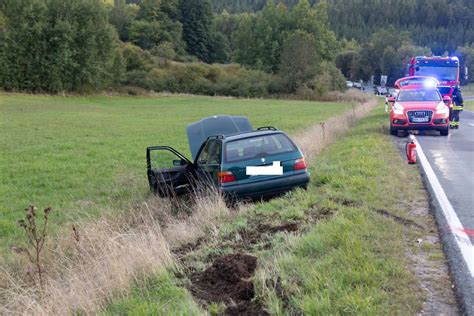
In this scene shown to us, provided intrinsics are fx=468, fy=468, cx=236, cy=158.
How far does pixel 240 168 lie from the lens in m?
7.55

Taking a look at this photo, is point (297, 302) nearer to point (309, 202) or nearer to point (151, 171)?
point (309, 202)

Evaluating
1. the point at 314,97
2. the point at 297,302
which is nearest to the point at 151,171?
the point at 297,302

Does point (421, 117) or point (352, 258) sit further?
point (421, 117)

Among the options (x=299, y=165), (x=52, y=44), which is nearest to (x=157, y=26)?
(x=52, y=44)

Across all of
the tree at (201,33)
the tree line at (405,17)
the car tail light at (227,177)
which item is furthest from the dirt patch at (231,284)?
the tree line at (405,17)

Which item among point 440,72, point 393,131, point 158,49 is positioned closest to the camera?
point 393,131

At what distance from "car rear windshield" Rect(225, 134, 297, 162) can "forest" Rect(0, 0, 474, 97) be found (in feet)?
82.3

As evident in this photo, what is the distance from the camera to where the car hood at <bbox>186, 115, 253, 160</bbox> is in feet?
37.6

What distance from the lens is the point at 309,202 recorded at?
6.86m

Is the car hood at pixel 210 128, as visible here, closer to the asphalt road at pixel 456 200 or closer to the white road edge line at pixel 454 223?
the asphalt road at pixel 456 200

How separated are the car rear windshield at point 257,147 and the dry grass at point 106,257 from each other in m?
0.78

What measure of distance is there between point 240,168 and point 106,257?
9.30 feet

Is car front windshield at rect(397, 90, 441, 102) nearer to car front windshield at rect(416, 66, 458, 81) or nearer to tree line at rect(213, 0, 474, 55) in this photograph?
car front windshield at rect(416, 66, 458, 81)

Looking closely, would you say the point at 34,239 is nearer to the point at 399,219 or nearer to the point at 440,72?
the point at 399,219
